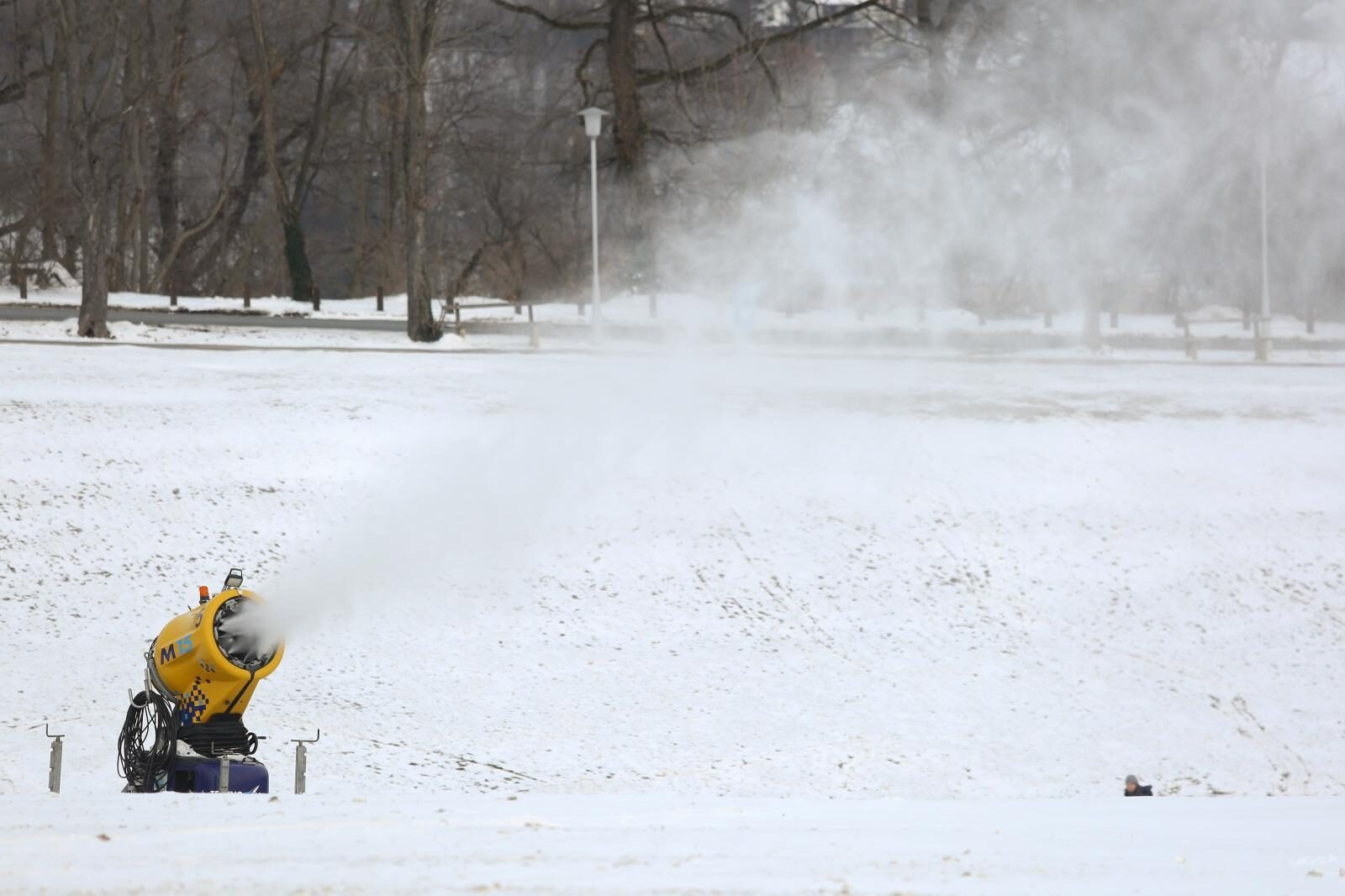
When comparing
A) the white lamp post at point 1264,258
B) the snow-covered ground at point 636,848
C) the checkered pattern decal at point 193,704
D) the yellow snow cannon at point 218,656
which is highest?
the white lamp post at point 1264,258

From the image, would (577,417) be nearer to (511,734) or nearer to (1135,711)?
(511,734)

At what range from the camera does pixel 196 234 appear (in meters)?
51.2

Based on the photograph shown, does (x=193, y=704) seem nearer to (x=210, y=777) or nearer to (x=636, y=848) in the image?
(x=210, y=777)

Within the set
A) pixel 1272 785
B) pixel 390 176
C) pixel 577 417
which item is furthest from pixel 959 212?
pixel 390 176

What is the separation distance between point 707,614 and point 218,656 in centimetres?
885

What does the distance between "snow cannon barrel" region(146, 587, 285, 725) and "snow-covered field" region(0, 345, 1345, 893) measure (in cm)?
91

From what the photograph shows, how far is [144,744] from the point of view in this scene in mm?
9758

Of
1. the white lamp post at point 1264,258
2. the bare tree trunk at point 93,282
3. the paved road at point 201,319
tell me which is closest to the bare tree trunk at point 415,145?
the paved road at point 201,319

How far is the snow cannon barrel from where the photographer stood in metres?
9.03

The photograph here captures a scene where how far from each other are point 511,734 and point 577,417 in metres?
7.66

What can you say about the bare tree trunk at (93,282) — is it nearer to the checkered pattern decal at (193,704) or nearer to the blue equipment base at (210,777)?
the checkered pattern decal at (193,704)

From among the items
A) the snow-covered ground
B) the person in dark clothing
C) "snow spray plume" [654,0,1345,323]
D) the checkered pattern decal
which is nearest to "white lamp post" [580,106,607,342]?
"snow spray plume" [654,0,1345,323]

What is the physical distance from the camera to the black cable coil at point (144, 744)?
30.5 ft

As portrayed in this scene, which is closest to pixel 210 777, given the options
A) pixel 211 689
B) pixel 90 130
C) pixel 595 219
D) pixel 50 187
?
pixel 211 689
